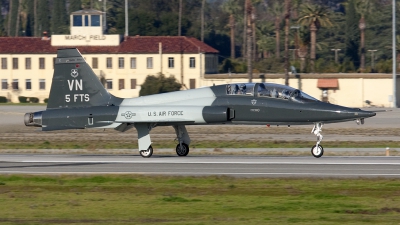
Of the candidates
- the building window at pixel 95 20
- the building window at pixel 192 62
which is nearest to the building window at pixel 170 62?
the building window at pixel 192 62

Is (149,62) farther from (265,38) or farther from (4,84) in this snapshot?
(265,38)

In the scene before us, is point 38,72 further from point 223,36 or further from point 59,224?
point 59,224

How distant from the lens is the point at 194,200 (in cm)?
1495

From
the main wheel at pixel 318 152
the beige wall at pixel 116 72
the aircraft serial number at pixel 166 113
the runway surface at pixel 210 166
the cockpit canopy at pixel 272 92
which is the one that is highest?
the beige wall at pixel 116 72

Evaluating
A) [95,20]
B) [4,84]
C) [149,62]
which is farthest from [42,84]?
[149,62]

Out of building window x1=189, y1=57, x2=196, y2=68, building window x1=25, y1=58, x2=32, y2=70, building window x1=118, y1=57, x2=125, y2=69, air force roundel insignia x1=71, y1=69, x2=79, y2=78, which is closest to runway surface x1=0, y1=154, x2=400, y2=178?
air force roundel insignia x1=71, y1=69, x2=79, y2=78

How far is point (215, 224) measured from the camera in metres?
12.4

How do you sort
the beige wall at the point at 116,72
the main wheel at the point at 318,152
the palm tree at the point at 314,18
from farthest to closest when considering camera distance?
the palm tree at the point at 314,18 < the beige wall at the point at 116,72 < the main wheel at the point at 318,152

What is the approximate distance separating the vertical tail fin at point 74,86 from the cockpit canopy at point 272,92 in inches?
170

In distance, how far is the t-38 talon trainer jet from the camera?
23.0 m

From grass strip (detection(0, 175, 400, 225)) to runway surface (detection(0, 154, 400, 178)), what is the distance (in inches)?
48.9

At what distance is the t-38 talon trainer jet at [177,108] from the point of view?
23.0 metres

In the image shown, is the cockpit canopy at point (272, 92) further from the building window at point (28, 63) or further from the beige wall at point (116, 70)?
the building window at point (28, 63)

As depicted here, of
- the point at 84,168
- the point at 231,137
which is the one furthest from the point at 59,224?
the point at 231,137
